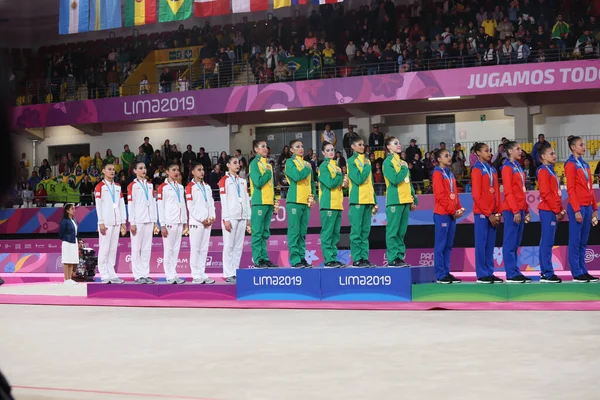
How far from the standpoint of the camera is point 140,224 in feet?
48.6

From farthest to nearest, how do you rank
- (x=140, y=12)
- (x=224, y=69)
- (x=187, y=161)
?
(x=224, y=69) < (x=187, y=161) < (x=140, y=12)

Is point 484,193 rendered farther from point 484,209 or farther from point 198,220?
point 198,220

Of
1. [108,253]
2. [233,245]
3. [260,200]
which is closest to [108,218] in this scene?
[108,253]

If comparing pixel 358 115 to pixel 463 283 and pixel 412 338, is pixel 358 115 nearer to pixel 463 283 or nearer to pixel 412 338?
pixel 463 283

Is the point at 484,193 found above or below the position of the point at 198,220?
above

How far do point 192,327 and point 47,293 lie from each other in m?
7.29

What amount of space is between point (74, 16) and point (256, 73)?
6.47 metres

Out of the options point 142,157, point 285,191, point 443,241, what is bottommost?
point 443,241

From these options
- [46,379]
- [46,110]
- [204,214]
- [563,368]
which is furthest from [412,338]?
[46,110]

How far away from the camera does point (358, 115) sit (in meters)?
27.8

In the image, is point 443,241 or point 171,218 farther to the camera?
point 171,218

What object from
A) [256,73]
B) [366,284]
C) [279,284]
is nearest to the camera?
[366,284]

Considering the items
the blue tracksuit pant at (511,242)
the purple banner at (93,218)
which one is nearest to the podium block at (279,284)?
the blue tracksuit pant at (511,242)

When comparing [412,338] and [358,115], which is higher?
[358,115]
